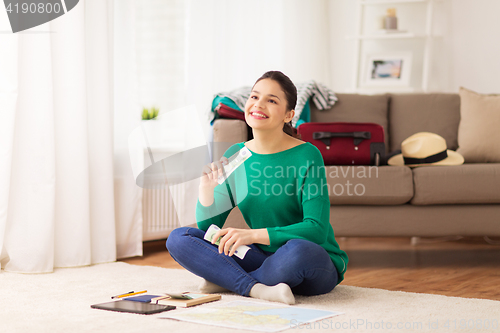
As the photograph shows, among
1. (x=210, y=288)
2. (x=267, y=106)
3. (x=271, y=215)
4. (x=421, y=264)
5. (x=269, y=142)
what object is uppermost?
(x=267, y=106)

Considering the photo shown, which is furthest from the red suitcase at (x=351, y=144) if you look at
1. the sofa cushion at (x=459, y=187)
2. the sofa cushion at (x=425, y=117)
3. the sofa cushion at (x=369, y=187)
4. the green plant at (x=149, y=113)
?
the green plant at (x=149, y=113)

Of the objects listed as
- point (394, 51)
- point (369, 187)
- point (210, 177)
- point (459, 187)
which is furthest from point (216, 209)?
point (394, 51)

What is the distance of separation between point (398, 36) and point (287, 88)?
89.6 inches

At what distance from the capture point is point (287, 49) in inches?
144

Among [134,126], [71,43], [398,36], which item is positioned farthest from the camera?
[398,36]

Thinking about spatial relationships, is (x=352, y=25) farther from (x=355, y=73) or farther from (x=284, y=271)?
(x=284, y=271)

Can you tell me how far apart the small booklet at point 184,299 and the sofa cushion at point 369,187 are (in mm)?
831

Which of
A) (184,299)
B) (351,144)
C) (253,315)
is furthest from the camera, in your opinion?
(351,144)

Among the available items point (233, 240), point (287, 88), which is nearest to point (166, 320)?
point (233, 240)

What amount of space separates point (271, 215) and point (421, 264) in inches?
41.7

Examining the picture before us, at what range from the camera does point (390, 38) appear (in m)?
3.67

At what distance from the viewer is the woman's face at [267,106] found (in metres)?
1.54

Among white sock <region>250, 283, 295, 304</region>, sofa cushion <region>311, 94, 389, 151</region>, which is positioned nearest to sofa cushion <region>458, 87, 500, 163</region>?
sofa cushion <region>311, 94, 389, 151</region>

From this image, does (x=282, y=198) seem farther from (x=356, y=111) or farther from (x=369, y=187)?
(x=356, y=111)
